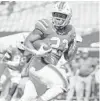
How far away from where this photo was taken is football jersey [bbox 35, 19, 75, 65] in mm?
2832

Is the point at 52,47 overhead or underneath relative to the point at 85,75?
overhead

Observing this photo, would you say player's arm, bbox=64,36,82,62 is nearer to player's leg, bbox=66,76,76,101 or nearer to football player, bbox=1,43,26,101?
football player, bbox=1,43,26,101

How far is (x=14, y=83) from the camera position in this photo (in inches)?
124

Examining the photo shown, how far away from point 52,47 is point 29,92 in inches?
12.4

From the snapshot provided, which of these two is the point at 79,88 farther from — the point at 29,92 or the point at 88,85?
the point at 29,92

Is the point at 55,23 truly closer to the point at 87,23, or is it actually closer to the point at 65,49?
the point at 65,49

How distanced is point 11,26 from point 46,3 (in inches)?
13.5

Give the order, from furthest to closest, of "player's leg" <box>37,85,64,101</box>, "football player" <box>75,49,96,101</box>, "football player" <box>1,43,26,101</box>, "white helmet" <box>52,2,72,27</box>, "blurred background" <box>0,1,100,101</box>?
A: "football player" <box>75,49,96,101</box> < "blurred background" <box>0,1,100,101</box> < "football player" <box>1,43,26,101</box> < "white helmet" <box>52,2,72,27</box> < "player's leg" <box>37,85,64,101</box>

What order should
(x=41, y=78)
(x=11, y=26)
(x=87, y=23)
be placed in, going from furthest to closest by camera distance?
(x=87, y=23)
(x=11, y=26)
(x=41, y=78)

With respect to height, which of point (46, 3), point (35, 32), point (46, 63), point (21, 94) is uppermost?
point (46, 3)

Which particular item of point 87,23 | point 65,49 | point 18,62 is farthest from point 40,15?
point 65,49

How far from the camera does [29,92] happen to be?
272 centimetres

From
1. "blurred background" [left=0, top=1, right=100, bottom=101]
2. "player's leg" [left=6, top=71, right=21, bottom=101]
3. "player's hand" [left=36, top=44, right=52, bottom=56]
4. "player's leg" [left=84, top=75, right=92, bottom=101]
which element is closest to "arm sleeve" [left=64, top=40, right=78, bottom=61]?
"player's hand" [left=36, top=44, right=52, bottom=56]

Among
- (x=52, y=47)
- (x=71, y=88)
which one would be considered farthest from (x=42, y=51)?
(x=71, y=88)
